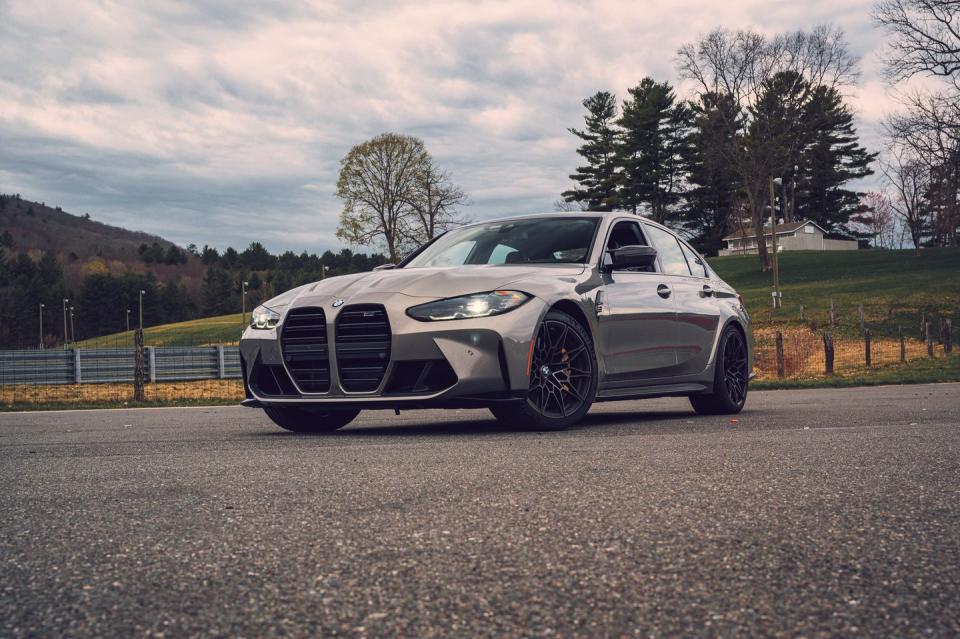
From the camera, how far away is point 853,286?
45.9 meters

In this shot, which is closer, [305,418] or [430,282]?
[430,282]

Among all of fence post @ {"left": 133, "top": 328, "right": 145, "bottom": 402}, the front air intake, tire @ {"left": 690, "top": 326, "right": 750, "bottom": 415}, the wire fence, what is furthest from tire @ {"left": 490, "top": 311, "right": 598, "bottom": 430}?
the wire fence

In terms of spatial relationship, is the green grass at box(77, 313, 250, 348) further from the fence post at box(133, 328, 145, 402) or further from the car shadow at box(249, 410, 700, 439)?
the car shadow at box(249, 410, 700, 439)

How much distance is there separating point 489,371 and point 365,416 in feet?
12.0

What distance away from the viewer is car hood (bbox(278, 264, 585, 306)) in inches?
242

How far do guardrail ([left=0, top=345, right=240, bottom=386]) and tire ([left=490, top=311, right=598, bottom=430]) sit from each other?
26729 mm

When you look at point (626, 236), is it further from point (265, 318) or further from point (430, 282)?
point (265, 318)

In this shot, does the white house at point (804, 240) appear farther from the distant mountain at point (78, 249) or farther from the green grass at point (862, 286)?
the distant mountain at point (78, 249)

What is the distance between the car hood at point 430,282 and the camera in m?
6.14

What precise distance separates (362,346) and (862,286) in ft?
145

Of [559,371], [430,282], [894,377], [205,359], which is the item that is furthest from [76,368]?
[559,371]

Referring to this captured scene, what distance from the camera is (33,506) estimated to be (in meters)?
3.56

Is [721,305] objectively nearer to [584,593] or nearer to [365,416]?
[365,416]

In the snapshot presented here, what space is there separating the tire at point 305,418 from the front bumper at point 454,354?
97cm
